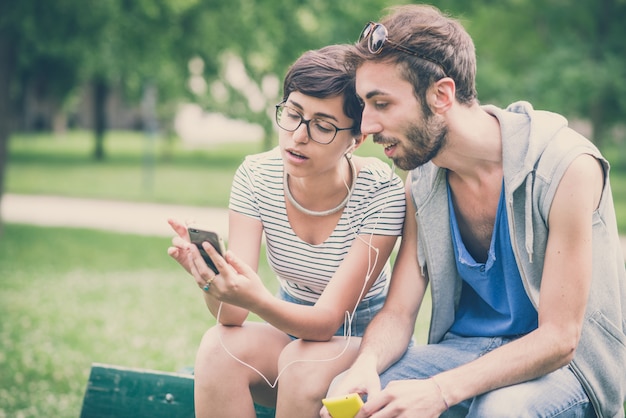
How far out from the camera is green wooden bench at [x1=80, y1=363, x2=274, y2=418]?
128 inches

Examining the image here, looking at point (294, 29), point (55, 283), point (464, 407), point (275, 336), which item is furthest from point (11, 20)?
point (464, 407)

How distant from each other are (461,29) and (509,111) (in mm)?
325

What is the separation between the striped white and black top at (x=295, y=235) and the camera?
120 inches

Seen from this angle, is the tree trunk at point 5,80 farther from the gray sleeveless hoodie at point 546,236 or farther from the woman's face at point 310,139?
the gray sleeveless hoodie at point 546,236

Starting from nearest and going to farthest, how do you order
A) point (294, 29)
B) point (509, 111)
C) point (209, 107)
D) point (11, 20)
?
point (509, 111), point (11, 20), point (294, 29), point (209, 107)

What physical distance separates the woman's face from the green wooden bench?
93 centimetres

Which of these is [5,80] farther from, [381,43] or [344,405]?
[344,405]

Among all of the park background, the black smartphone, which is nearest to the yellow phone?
the black smartphone

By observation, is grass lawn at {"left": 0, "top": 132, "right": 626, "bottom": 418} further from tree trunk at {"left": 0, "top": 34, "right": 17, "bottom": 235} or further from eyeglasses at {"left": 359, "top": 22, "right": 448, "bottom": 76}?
eyeglasses at {"left": 359, "top": 22, "right": 448, "bottom": 76}

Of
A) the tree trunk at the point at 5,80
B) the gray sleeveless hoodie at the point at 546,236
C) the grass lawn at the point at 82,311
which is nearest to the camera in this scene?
the gray sleeveless hoodie at the point at 546,236

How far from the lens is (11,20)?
31.8ft

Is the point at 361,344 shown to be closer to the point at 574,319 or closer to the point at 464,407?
the point at 464,407

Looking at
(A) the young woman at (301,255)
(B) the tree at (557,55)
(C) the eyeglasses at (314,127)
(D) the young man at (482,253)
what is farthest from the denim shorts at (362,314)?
(B) the tree at (557,55)

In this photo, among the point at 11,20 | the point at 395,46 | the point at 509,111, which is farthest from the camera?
the point at 11,20
